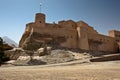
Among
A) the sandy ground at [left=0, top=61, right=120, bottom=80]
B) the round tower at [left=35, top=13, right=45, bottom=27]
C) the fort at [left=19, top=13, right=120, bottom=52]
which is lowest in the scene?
the sandy ground at [left=0, top=61, right=120, bottom=80]

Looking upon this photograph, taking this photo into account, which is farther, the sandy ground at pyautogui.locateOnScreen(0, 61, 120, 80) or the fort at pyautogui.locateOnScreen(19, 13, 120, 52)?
the fort at pyautogui.locateOnScreen(19, 13, 120, 52)

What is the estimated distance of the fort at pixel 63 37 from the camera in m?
31.7

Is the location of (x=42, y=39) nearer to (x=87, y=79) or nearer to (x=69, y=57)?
(x=69, y=57)

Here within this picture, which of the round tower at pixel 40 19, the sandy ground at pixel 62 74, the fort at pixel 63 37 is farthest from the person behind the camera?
the round tower at pixel 40 19

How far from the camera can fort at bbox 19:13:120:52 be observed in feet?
104

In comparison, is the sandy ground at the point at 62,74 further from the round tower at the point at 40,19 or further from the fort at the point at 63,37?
the round tower at the point at 40,19

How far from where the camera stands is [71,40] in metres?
34.6

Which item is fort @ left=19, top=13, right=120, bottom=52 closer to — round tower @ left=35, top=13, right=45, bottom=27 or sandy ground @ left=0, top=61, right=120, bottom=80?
→ round tower @ left=35, top=13, right=45, bottom=27

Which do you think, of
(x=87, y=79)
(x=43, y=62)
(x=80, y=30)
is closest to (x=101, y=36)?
(x=80, y=30)

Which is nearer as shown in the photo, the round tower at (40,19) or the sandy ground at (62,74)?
the sandy ground at (62,74)

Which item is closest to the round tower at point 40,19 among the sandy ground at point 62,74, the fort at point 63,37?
the fort at point 63,37

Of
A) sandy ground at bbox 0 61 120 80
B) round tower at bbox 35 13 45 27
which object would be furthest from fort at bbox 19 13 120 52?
sandy ground at bbox 0 61 120 80

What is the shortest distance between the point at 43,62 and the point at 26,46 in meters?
8.39

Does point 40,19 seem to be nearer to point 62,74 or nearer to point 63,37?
point 63,37
